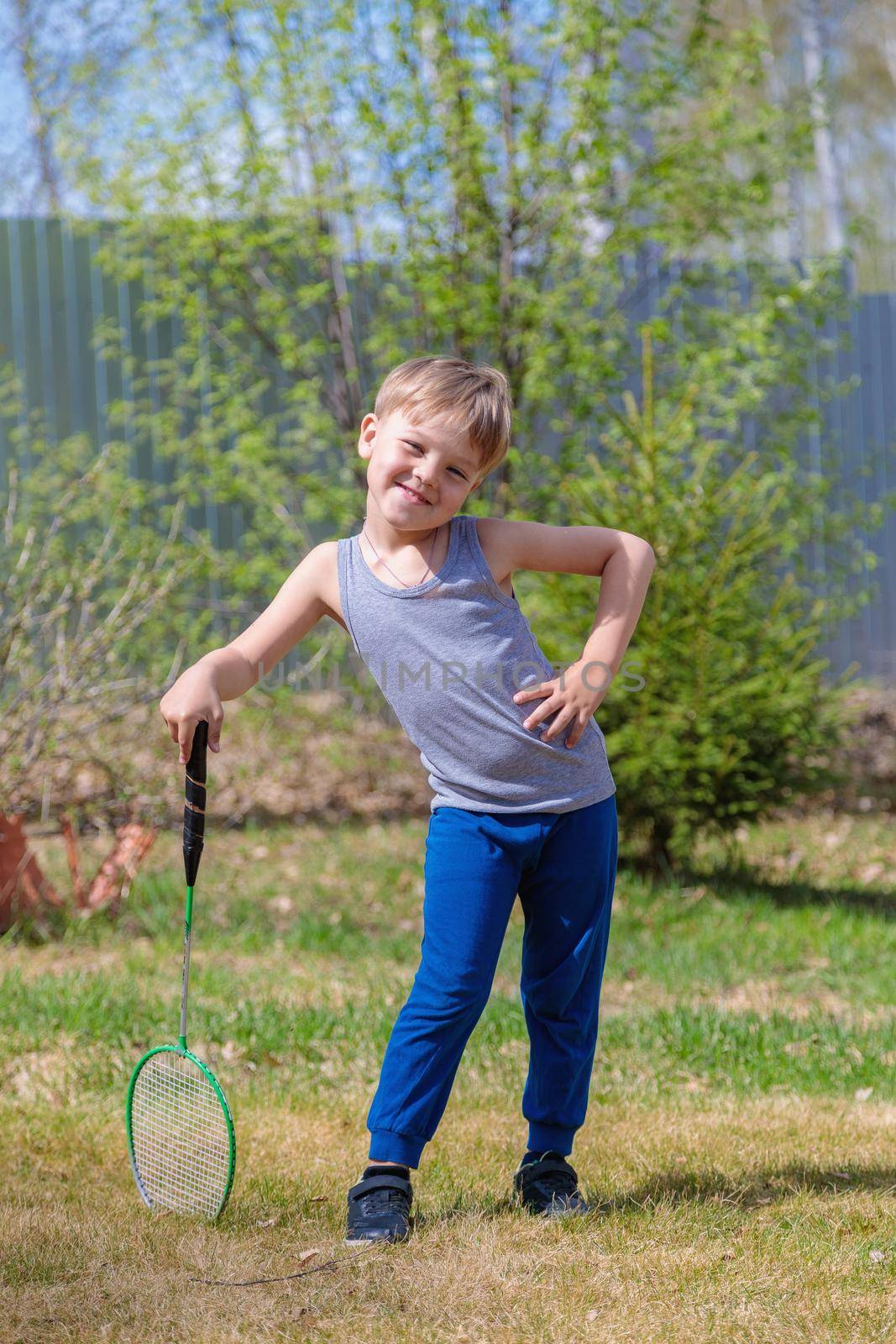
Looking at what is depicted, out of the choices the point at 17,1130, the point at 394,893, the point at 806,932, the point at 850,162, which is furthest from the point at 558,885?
the point at 850,162

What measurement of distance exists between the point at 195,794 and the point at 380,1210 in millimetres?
836

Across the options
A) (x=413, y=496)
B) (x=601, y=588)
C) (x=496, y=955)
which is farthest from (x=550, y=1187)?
(x=413, y=496)

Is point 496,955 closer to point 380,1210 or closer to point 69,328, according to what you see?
point 380,1210

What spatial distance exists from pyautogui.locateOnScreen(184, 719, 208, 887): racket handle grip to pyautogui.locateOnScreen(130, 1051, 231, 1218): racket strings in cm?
49

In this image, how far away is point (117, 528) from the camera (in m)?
7.63

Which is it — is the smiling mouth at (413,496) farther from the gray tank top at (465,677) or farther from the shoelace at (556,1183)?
the shoelace at (556,1183)

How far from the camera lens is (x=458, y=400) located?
8.05ft

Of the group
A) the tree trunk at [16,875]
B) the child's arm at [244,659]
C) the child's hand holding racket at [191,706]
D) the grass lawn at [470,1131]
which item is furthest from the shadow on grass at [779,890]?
the child's hand holding racket at [191,706]

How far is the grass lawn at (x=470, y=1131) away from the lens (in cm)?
225

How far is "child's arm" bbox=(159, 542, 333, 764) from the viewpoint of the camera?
2.39 metres

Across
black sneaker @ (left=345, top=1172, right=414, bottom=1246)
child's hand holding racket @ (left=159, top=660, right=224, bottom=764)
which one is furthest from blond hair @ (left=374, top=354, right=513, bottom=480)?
black sneaker @ (left=345, top=1172, right=414, bottom=1246)

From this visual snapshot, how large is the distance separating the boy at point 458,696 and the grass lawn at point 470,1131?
217 millimetres

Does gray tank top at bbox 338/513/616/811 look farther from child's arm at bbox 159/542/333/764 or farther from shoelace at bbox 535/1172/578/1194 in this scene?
shoelace at bbox 535/1172/578/1194

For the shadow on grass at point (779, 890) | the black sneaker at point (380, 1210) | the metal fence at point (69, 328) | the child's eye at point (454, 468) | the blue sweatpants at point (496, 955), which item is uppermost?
the metal fence at point (69, 328)
